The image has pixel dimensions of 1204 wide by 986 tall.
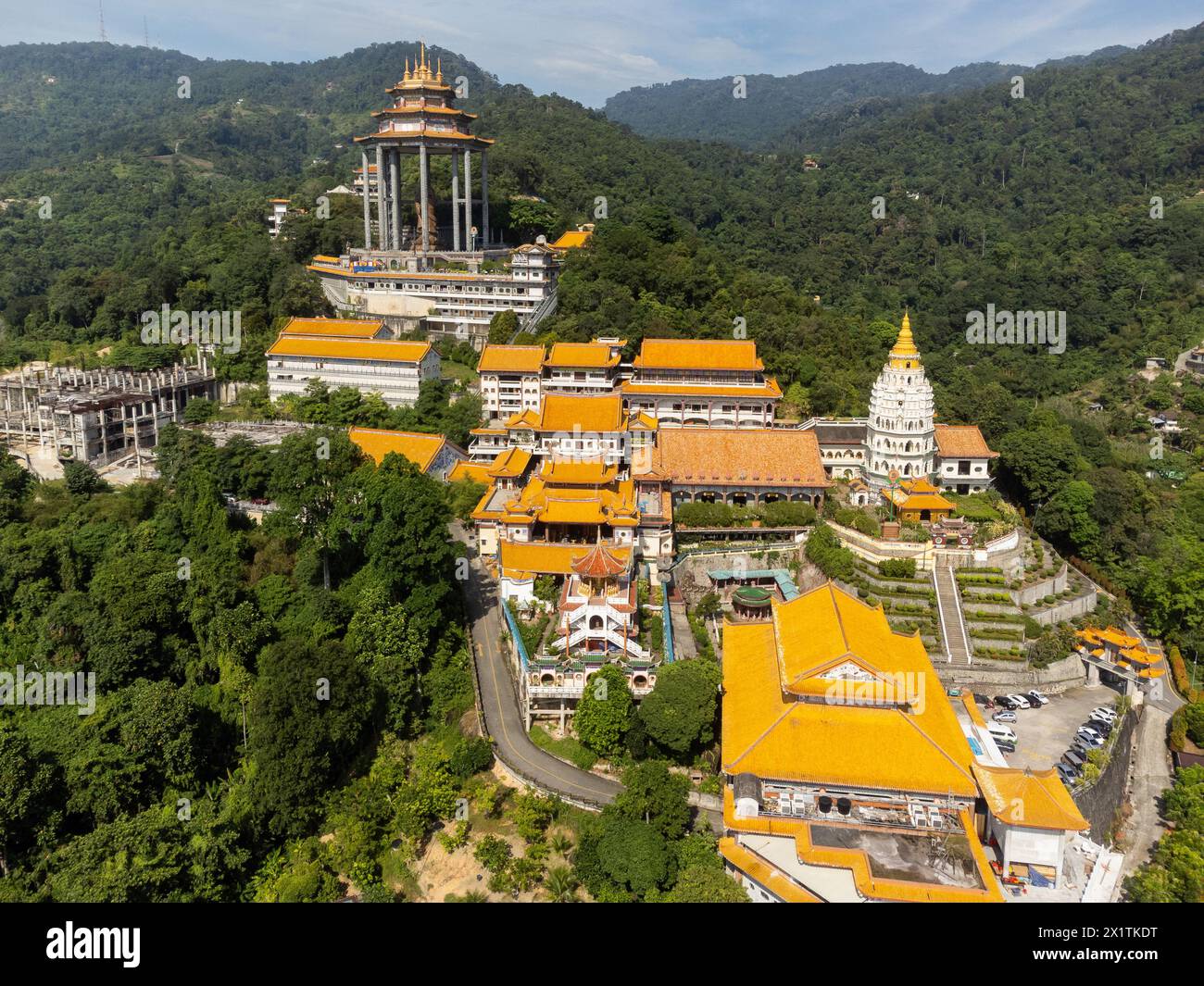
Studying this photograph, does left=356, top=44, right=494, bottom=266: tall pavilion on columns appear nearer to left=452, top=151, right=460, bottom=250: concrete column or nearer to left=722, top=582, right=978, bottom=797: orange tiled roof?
left=452, top=151, right=460, bottom=250: concrete column

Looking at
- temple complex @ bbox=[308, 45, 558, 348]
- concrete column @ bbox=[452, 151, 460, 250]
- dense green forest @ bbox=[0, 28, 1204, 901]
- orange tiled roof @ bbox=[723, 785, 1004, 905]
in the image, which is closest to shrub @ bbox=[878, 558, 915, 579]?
dense green forest @ bbox=[0, 28, 1204, 901]

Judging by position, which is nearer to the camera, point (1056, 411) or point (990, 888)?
point (990, 888)

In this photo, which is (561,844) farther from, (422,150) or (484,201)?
(484,201)

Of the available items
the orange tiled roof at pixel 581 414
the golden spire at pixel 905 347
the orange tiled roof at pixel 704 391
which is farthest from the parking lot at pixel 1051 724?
the orange tiled roof at pixel 581 414
